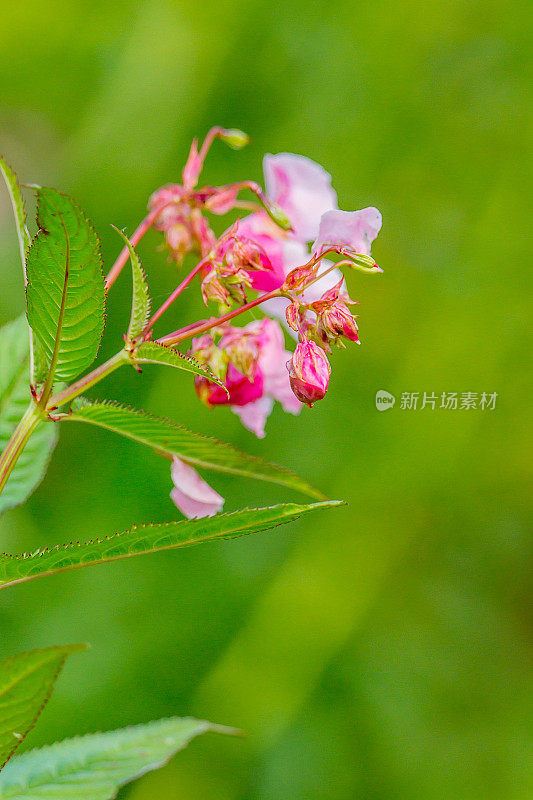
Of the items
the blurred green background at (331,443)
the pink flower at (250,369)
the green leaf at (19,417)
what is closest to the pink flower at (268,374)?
the pink flower at (250,369)

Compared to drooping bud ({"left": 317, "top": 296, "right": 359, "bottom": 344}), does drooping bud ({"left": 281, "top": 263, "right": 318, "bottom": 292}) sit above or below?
above

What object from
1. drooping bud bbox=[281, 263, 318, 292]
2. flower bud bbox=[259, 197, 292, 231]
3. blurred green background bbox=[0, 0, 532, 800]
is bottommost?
blurred green background bbox=[0, 0, 532, 800]

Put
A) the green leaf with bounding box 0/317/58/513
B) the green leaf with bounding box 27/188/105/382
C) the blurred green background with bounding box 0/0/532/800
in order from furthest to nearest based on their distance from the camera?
the blurred green background with bounding box 0/0/532/800, the green leaf with bounding box 0/317/58/513, the green leaf with bounding box 27/188/105/382

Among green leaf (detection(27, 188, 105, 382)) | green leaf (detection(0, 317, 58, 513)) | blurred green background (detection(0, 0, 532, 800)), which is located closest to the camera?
green leaf (detection(27, 188, 105, 382))

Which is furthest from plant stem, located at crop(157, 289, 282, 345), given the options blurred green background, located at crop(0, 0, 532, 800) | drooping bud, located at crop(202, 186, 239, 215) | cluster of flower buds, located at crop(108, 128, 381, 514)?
blurred green background, located at crop(0, 0, 532, 800)

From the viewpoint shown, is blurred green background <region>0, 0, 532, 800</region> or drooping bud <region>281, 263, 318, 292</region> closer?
drooping bud <region>281, 263, 318, 292</region>

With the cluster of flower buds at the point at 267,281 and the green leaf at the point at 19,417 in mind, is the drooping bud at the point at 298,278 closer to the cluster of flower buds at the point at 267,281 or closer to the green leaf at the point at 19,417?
the cluster of flower buds at the point at 267,281

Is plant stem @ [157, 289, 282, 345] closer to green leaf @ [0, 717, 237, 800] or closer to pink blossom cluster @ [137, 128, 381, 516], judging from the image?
pink blossom cluster @ [137, 128, 381, 516]
